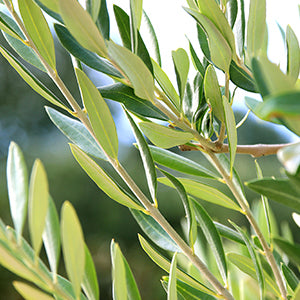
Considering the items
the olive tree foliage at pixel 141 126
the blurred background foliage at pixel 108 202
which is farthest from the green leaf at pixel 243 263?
the blurred background foliage at pixel 108 202

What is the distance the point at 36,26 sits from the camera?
0.16 metres

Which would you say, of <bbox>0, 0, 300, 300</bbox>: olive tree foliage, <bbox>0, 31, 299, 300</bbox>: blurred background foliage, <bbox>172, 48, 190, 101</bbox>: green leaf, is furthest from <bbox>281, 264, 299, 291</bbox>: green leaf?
→ <bbox>0, 31, 299, 300</bbox>: blurred background foliage

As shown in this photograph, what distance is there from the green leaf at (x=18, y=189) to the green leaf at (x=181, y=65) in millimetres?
96

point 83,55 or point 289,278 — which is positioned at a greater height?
point 83,55

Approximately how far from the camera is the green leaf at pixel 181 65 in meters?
0.20

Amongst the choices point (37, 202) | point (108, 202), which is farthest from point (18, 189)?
point (108, 202)

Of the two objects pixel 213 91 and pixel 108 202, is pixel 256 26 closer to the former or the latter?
pixel 213 91

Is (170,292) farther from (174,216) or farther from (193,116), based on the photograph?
(174,216)

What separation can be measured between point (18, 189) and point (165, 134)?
79mm

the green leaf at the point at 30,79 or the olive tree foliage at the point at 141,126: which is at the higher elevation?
the green leaf at the point at 30,79

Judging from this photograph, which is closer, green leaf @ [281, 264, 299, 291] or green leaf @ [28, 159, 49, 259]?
green leaf @ [28, 159, 49, 259]

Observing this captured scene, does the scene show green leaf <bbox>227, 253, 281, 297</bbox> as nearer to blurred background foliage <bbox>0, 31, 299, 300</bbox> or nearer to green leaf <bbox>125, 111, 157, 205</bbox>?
green leaf <bbox>125, 111, 157, 205</bbox>

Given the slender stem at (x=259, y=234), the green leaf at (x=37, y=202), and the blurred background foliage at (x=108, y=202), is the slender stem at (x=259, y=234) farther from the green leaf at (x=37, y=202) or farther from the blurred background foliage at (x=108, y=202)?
the blurred background foliage at (x=108, y=202)

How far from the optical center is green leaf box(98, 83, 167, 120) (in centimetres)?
18
